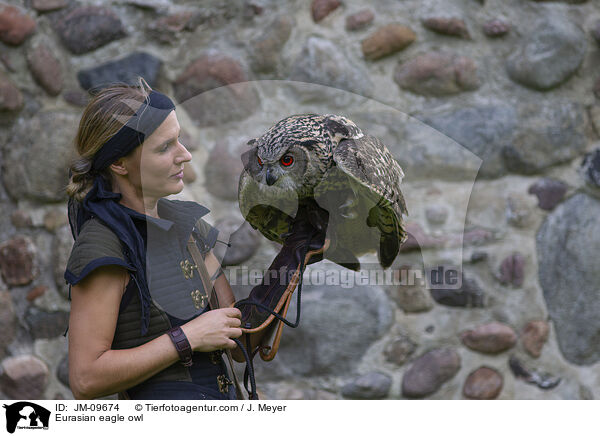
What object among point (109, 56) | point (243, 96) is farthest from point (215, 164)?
point (109, 56)

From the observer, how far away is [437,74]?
1.33m

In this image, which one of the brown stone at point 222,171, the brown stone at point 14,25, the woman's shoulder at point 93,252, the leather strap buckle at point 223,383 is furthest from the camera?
the brown stone at point 14,25

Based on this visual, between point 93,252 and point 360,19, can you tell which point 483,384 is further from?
point 93,252

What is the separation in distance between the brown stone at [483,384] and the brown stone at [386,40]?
866mm

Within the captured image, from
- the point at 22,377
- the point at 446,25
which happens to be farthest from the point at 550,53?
the point at 22,377

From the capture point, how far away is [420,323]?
1.36 m

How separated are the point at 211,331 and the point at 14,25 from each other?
1.13 meters

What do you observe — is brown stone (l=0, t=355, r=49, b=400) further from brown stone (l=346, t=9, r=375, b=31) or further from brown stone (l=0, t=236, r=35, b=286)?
brown stone (l=346, t=9, r=375, b=31)

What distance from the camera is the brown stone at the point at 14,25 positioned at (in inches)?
51.6

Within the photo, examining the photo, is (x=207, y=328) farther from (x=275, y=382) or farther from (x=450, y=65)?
(x=450, y=65)

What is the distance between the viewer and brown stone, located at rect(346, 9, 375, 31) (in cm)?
133

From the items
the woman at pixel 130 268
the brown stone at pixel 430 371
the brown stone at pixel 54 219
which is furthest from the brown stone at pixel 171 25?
the brown stone at pixel 430 371

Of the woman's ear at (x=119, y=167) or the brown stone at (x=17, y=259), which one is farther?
the brown stone at (x=17, y=259)

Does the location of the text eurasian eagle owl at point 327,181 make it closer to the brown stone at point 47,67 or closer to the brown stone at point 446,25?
the brown stone at point 446,25
